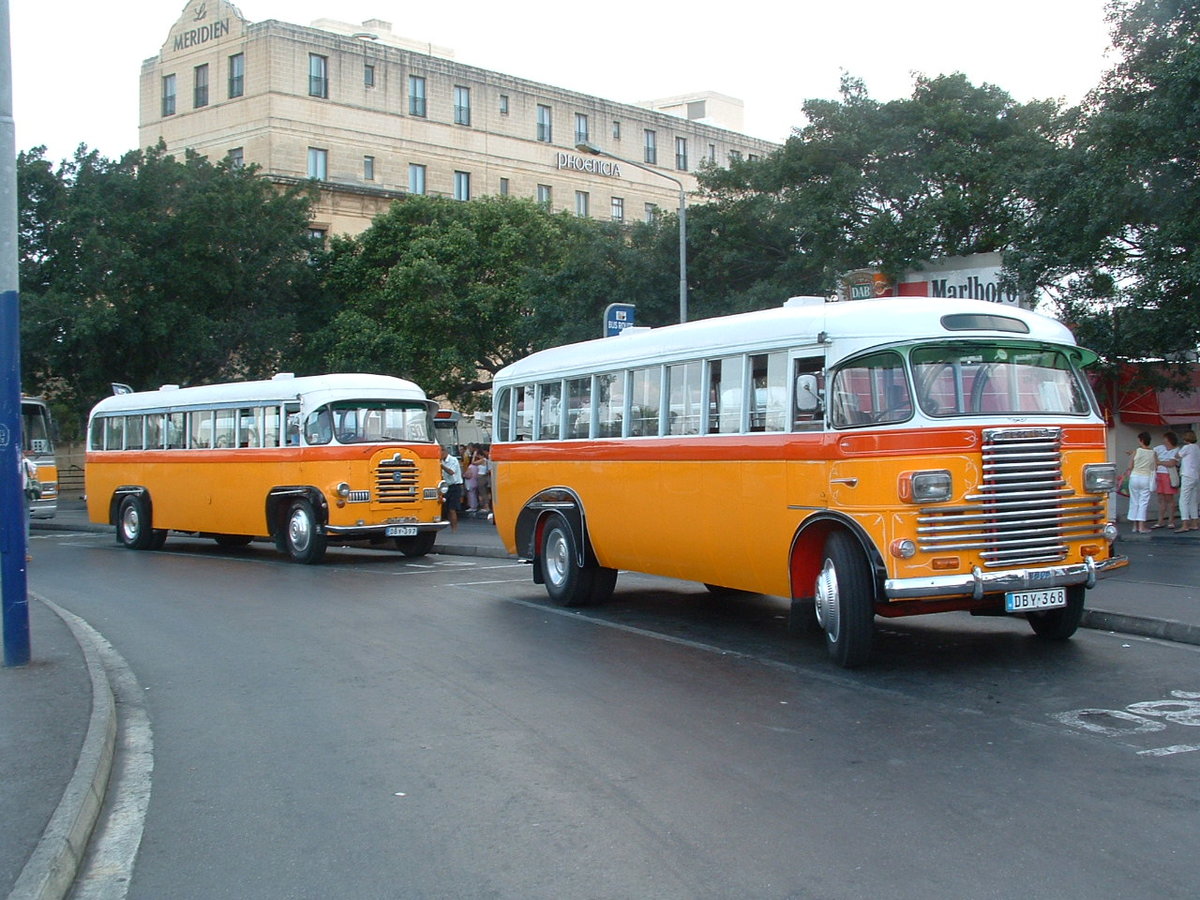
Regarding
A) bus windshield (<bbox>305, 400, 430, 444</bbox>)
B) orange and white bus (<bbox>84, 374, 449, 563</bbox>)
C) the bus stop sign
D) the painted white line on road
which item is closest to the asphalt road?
the painted white line on road

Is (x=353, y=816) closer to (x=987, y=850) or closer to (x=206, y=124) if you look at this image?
(x=987, y=850)

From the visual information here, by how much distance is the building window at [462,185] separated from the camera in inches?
2400

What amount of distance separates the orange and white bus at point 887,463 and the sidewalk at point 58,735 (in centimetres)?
148

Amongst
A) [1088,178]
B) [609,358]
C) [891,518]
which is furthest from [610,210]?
[891,518]

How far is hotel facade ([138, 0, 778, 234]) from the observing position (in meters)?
54.8

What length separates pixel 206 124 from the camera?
56.8 meters

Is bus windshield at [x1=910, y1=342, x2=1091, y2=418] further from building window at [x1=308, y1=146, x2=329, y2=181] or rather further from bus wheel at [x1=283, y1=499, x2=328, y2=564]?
building window at [x1=308, y1=146, x2=329, y2=181]

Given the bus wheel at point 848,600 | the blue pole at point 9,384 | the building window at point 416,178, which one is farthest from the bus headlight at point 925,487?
the building window at point 416,178

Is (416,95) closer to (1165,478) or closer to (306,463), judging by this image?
(306,463)

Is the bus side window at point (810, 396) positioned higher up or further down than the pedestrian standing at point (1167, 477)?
higher up

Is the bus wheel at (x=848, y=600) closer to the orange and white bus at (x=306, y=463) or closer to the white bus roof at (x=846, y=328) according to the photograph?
the white bus roof at (x=846, y=328)

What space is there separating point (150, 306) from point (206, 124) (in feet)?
69.4

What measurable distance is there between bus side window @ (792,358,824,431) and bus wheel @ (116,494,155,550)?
691 inches

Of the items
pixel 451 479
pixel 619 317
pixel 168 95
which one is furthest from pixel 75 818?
pixel 168 95
